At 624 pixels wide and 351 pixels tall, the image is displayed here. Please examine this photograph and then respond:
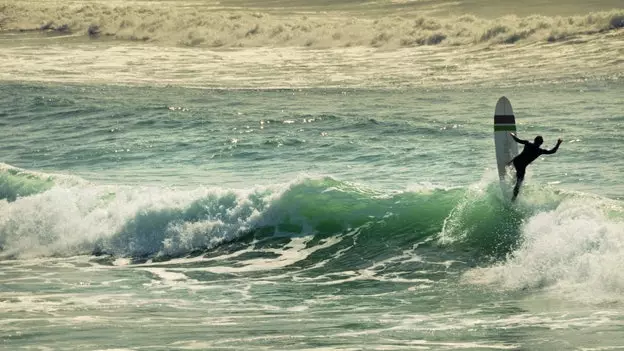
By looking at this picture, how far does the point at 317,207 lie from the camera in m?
19.9

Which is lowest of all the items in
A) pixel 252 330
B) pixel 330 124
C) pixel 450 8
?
pixel 252 330

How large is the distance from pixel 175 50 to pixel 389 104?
72.4ft

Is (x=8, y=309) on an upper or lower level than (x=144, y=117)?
lower

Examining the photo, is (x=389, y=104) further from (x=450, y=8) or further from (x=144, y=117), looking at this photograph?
(x=450, y=8)

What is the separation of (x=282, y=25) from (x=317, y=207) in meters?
35.6

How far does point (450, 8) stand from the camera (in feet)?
185

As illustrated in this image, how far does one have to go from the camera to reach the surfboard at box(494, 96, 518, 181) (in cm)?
1881

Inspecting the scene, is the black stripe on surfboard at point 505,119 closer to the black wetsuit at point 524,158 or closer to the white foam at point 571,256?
the black wetsuit at point 524,158

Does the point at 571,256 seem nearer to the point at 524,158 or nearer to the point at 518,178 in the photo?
the point at 524,158

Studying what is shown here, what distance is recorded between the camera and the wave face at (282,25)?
45.6 meters

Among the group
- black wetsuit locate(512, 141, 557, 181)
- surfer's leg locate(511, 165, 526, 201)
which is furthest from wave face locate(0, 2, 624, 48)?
black wetsuit locate(512, 141, 557, 181)

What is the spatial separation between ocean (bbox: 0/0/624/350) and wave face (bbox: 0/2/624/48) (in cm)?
267

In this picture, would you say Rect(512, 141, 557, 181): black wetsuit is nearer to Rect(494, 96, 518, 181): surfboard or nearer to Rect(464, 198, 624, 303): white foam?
Rect(494, 96, 518, 181): surfboard

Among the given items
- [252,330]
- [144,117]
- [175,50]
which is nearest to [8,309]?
[252,330]
